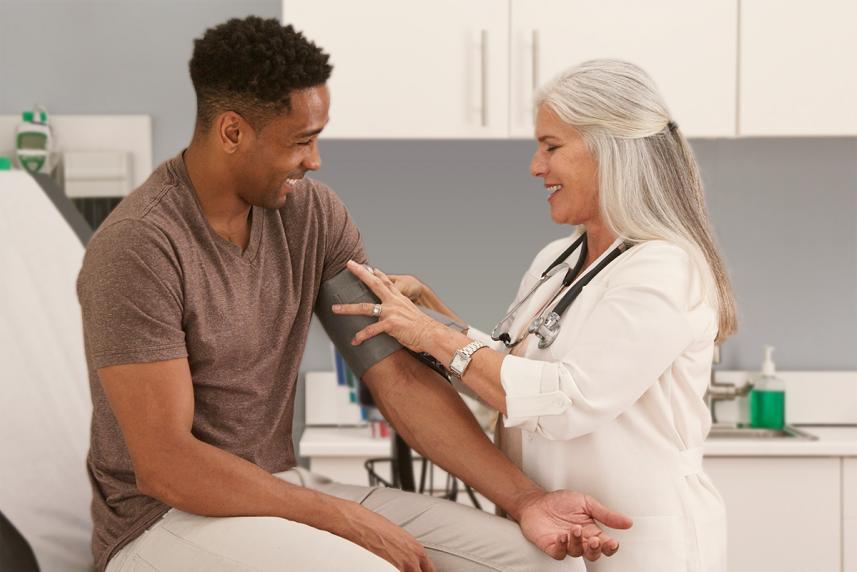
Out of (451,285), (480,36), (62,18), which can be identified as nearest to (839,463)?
(451,285)

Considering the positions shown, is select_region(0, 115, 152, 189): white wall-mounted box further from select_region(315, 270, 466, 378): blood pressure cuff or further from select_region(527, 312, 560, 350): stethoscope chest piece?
select_region(527, 312, 560, 350): stethoscope chest piece

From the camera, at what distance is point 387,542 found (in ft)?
4.78

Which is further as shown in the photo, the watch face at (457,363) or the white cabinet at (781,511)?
the white cabinet at (781,511)

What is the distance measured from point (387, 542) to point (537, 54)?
1.64m

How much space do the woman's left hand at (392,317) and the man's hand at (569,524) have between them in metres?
0.32

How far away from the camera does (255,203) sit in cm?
158

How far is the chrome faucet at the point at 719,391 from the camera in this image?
2982 millimetres

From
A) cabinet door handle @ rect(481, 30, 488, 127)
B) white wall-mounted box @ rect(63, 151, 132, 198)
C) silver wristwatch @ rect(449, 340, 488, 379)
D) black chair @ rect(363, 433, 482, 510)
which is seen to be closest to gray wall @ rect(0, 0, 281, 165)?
white wall-mounted box @ rect(63, 151, 132, 198)

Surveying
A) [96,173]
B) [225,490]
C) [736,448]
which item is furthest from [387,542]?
[96,173]

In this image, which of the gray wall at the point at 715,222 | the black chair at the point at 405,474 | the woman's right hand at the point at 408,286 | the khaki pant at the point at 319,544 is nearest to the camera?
the khaki pant at the point at 319,544

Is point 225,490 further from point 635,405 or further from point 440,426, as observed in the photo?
point 635,405

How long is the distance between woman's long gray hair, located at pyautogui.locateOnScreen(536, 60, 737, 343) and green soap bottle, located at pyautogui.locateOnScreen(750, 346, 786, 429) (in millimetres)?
1356

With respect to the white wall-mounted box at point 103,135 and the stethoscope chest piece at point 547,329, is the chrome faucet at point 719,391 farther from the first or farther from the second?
the white wall-mounted box at point 103,135

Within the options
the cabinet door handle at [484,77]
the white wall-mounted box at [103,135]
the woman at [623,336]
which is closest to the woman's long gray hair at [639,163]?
the woman at [623,336]
